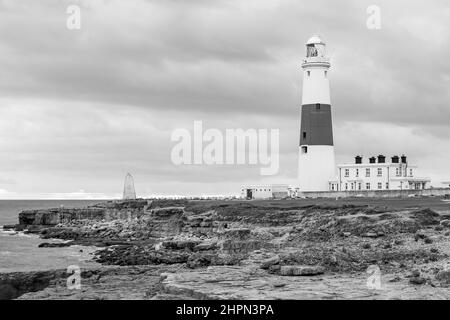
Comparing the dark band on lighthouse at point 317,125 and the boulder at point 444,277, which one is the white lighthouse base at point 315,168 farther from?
the boulder at point 444,277

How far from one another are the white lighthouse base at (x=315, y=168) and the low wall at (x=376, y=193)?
3.30 feet

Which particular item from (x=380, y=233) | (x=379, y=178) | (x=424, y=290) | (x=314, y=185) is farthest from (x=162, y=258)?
(x=379, y=178)

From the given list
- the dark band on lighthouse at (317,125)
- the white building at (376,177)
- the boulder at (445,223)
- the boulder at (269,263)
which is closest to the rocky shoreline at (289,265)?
the boulder at (269,263)

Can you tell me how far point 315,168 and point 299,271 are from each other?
58.0 m

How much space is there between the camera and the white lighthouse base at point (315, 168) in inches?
3184

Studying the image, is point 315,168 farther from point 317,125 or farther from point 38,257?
point 38,257

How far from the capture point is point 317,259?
26328mm

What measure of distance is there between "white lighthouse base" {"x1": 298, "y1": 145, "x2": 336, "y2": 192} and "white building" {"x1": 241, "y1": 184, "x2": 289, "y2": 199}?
1434 centimetres

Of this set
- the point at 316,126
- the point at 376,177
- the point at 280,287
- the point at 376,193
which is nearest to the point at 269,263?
the point at 280,287

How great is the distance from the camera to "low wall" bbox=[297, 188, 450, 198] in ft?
272

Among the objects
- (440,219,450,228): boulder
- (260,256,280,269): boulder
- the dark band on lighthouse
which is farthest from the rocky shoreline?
the dark band on lighthouse
